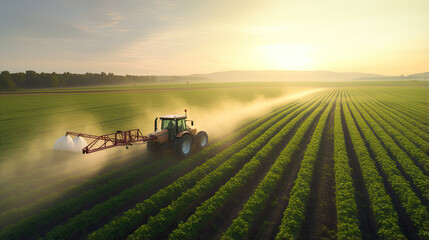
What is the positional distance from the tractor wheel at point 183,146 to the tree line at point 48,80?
303 ft

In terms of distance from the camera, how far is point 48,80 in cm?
9600

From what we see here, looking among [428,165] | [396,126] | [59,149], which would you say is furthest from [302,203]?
[396,126]

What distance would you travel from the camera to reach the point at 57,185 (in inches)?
412

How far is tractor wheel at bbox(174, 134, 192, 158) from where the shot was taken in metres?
12.6

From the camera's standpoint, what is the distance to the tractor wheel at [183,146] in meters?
12.6

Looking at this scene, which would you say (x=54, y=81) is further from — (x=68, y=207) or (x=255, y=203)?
(x=255, y=203)

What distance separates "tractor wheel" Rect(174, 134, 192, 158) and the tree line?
92205 mm

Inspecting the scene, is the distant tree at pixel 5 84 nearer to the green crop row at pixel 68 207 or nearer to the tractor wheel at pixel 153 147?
the tractor wheel at pixel 153 147

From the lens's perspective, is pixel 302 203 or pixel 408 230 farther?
pixel 302 203

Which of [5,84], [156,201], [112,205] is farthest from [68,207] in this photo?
[5,84]

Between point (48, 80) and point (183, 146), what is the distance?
110790mm

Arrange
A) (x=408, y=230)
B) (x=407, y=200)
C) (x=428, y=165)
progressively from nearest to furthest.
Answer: (x=408, y=230) < (x=407, y=200) < (x=428, y=165)

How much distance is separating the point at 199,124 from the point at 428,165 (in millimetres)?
18527

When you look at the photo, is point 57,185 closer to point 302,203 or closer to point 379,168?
point 302,203
